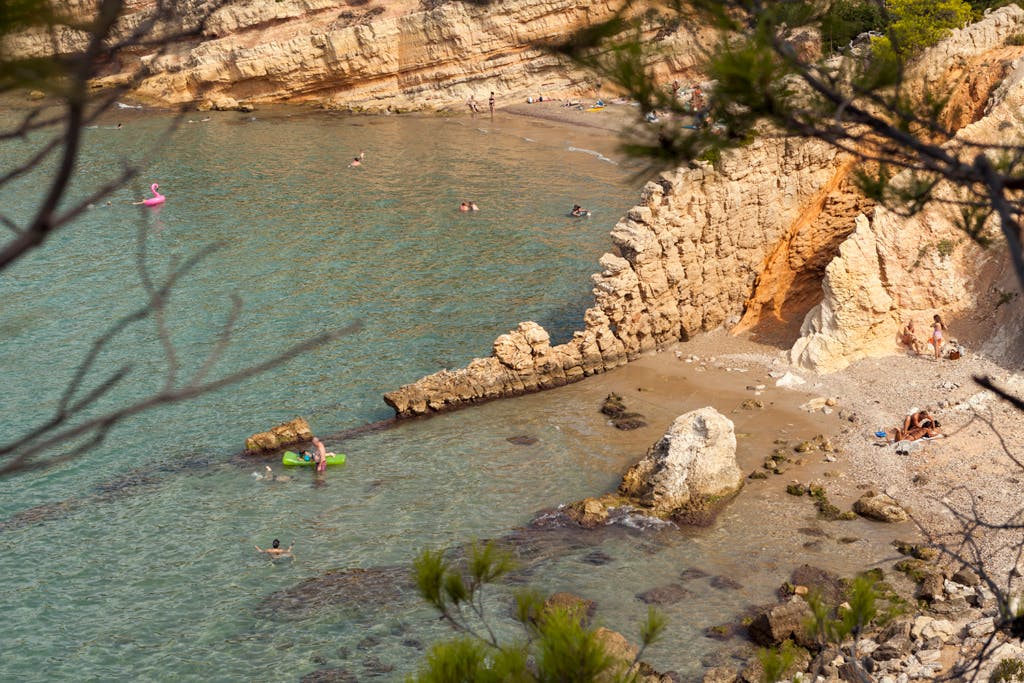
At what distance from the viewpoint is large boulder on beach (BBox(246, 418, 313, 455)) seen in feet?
69.0

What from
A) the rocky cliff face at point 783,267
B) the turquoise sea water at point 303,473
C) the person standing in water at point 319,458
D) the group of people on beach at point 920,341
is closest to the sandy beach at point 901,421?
the group of people on beach at point 920,341

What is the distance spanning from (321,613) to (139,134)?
145 feet

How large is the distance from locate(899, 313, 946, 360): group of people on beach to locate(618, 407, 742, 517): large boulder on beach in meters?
5.89

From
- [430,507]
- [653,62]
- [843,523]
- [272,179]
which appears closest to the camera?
[653,62]

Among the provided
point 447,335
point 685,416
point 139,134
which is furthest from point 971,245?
point 139,134

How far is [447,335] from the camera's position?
88.7ft

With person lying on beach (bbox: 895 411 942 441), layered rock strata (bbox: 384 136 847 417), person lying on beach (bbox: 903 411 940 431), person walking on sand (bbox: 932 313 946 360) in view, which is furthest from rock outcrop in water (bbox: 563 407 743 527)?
person walking on sand (bbox: 932 313 946 360)

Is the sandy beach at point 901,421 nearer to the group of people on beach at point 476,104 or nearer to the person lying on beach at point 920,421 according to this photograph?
the person lying on beach at point 920,421

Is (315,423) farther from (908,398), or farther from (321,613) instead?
(908,398)

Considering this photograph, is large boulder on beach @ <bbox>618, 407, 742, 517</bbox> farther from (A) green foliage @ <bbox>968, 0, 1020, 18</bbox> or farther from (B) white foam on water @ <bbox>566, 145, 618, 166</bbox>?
(B) white foam on water @ <bbox>566, 145, 618, 166</bbox>

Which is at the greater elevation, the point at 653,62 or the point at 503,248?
the point at 653,62

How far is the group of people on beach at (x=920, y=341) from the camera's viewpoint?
21766 millimetres

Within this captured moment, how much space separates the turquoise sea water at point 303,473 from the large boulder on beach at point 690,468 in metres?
0.84

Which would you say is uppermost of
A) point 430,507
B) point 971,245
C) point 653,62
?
point 653,62
